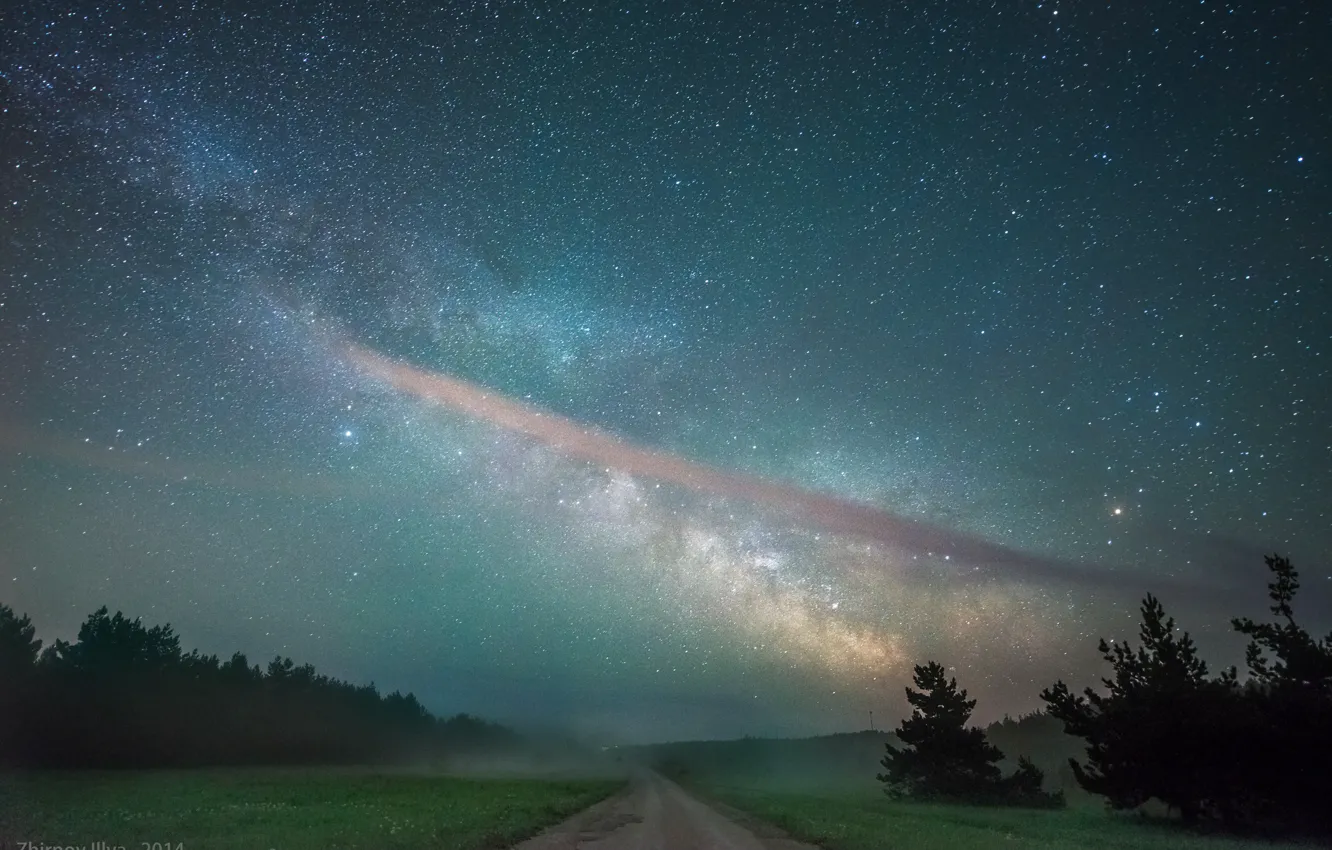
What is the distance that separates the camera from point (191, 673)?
84562 mm

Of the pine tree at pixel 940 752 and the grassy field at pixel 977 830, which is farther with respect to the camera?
the pine tree at pixel 940 752

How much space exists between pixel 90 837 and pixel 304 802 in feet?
65.2

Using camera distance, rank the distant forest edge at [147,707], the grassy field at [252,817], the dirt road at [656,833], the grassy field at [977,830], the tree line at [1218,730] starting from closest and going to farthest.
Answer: the grassy field at [252,817]
the dirt road at [656,833]
the grassy field at [977,830]
the tree line at [1218,730]
the distant forest edge at [147,707]

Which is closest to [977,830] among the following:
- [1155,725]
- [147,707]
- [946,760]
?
[1155,725]

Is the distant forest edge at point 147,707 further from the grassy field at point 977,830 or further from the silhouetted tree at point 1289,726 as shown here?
the silhouetted tree at point 1289,726

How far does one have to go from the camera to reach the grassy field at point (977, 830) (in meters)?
23.8

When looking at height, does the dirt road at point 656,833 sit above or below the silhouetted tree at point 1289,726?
below

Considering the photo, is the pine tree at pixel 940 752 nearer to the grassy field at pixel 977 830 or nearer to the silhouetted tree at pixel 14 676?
the grassy field at pixel 977 830

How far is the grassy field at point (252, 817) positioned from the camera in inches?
766

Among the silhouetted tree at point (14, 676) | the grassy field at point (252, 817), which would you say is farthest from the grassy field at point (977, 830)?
the silhouetted tree at point (14, 676)

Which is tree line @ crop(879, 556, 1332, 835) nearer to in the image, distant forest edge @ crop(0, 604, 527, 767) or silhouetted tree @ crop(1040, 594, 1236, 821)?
silhouetted tree @ crop(1040, 594, 1236, 821)

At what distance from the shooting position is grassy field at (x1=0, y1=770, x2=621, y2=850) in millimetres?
19469

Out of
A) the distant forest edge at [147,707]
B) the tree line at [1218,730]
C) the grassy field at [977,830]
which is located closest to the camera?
the grassy field at [977,830]

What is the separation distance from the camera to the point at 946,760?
5091 cm
